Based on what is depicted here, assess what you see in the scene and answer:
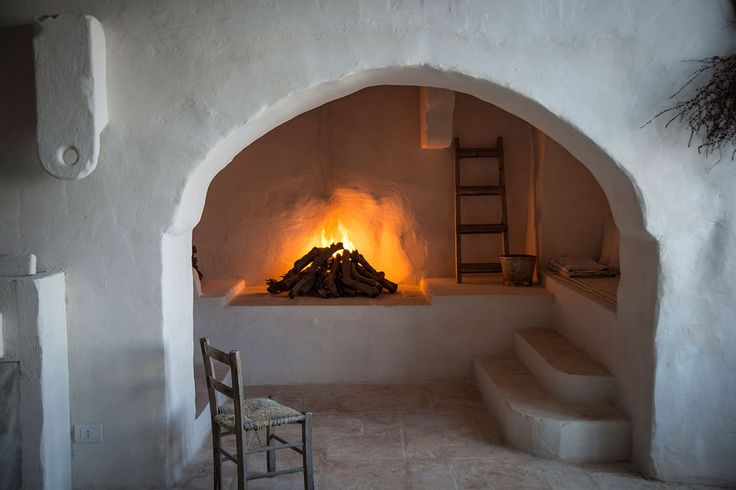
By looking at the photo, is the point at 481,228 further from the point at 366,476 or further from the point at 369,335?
the point at 366,476

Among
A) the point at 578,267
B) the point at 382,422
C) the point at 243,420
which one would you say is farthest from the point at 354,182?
the point at 243,420

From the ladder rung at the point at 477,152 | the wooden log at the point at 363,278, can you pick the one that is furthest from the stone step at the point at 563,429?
the ladder rung at the point at 477,152

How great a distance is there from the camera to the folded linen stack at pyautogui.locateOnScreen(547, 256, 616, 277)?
6.14 m

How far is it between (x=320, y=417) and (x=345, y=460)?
84cm

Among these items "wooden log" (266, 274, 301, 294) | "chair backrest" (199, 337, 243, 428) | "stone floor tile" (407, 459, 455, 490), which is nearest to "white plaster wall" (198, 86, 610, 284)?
"wooden log" (266, 274, 301, 294)

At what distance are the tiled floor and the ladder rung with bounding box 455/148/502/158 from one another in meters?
2.51

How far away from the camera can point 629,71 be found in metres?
4.10

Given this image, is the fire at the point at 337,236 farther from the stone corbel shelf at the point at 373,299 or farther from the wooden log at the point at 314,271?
the stone corbel shelf at the point at 373,299

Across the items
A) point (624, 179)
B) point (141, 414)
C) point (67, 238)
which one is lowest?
point (141, 414)

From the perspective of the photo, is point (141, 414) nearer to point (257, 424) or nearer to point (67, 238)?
point (257, 424)

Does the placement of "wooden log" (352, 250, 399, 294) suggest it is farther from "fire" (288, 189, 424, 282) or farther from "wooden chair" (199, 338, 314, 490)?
"wooden chair" (199, 338, 314, 490)

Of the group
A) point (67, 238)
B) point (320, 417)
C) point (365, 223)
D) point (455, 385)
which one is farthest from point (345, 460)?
point (365, 223)

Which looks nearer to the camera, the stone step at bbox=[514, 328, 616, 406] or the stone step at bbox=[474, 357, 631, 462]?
the stone step at bbox=[474, 357, 631, 462]

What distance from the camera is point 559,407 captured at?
4.74 m
